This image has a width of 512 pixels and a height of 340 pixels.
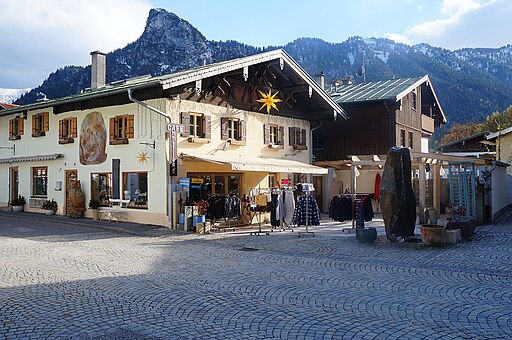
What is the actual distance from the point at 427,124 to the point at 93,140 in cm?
1840

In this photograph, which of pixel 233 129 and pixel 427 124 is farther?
pixel 427 124

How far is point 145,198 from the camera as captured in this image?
Answer: 15.2m

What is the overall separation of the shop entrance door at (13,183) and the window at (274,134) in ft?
35.6

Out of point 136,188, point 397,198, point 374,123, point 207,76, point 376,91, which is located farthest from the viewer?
point 376,91

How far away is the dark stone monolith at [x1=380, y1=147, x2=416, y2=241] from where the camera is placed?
456 inches

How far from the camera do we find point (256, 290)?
6.85 m

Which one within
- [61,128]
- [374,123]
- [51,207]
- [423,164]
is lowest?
[51,207]

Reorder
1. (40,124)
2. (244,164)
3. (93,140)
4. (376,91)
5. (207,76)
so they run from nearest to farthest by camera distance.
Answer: (244,164) → (207,76) → (93,140) → (40,124) → (376,91)

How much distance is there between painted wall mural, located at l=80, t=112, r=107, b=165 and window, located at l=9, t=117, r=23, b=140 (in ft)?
16.1

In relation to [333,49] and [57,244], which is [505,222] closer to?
[57,244]

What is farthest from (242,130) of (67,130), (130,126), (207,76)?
(67,130)

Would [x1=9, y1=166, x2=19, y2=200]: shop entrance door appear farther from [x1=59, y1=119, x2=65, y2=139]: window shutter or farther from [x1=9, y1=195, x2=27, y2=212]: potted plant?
[x1=59, y1=119, x2=65, y2=139]: window shutter

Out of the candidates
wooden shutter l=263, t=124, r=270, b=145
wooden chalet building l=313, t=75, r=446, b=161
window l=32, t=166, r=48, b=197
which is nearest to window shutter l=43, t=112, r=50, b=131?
window l=32, t=166, r=48, b=197

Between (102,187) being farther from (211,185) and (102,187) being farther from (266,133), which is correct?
(266,133)
